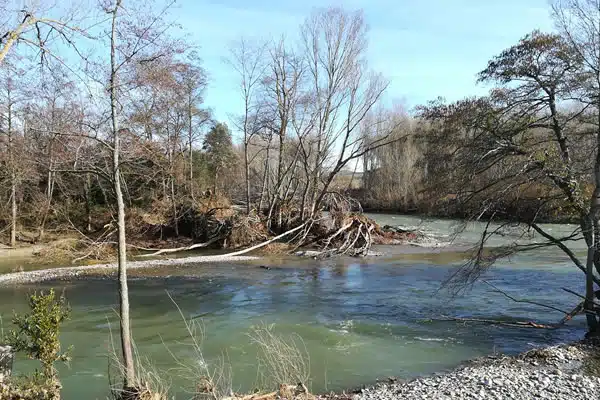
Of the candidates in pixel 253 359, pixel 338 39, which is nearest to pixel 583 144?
pixel 253 359

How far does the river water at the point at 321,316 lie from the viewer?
9039mm

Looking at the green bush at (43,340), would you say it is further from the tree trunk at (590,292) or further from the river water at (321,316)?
the tree trunk at (590,292)

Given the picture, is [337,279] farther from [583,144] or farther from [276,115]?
[276,115]

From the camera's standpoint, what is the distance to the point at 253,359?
9398 mm

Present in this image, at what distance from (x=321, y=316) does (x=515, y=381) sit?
5.75 metres

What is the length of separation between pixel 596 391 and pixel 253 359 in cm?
569

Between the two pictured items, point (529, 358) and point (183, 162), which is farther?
point (183, 162)

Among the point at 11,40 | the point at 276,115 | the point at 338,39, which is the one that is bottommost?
the point at 11,40

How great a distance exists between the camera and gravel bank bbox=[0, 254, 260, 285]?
59.4 feet

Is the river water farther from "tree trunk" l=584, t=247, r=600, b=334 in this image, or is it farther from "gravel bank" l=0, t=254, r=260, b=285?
"gravel bank" l=0, t=254, r=260, b=285

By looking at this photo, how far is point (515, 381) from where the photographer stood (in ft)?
25.0

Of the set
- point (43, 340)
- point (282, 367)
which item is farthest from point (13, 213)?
point (282, 367)

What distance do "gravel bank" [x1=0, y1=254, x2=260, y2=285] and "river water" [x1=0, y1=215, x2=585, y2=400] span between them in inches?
56.6

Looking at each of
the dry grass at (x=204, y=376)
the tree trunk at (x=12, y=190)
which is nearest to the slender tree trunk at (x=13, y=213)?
the tree trunk at (x=12, y=190)
